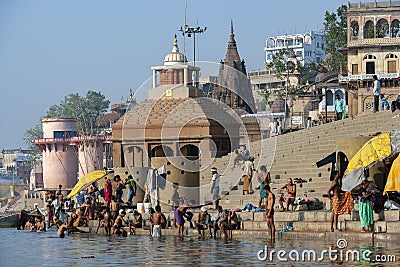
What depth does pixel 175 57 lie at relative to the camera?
45.1 metres

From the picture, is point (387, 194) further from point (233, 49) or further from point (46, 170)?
point (46, 170)

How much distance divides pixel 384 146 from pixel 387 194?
0.89 m

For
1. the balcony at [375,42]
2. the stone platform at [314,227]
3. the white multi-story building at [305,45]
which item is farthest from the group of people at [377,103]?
the white multi-story building at [305,45]

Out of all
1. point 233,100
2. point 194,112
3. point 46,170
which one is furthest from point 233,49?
point 194,112

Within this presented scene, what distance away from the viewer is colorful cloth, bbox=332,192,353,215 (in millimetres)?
17688

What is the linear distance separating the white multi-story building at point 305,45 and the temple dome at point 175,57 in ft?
253

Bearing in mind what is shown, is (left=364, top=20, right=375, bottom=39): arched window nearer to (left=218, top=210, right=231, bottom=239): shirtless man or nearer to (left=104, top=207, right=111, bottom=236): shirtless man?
(left=104, top=207, right=111, bottom=236): shirtless man

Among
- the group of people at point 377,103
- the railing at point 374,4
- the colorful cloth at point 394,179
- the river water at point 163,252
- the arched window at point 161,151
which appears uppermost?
the railing at point 374,4

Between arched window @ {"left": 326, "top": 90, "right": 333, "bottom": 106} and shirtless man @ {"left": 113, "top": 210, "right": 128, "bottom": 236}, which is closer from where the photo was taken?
shirtless man @ {"left": 113, "top": 210, "right": 128, "bottom": 236}

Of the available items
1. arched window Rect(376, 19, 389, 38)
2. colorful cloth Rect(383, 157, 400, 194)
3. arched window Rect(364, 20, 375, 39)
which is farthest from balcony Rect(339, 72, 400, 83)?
colorful cloth Rect(383, 157, 400, 194)

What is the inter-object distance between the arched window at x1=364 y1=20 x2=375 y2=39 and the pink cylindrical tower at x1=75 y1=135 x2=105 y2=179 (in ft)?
93.8

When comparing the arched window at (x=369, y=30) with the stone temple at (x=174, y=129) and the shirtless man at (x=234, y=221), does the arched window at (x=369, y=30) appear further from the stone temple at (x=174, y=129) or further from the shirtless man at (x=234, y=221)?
the shirtless man at (x=234, y=221)

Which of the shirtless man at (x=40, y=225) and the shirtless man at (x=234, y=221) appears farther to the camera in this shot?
the shirtless man at (x=40, y=225)

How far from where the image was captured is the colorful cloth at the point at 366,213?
17.0m
